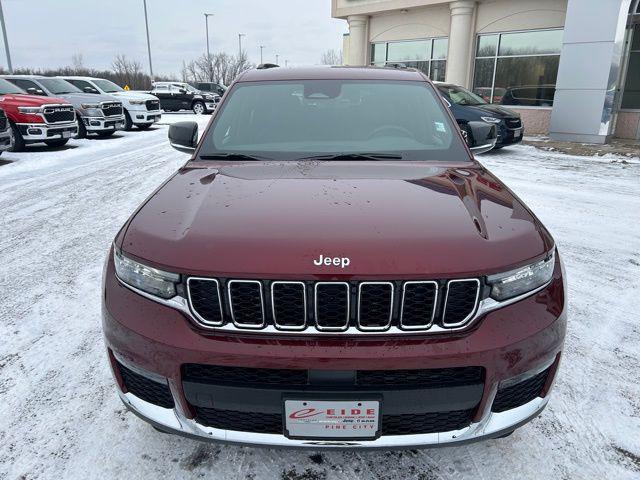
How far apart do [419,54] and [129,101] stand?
1180cm

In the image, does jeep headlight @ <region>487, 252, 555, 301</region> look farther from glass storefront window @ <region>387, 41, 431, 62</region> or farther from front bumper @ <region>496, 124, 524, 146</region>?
glass storefront window @ <region>387, 41, 431, 62</region>

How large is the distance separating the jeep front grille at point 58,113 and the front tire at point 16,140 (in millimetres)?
674

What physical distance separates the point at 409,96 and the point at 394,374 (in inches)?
84.0

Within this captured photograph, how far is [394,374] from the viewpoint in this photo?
5.48ft

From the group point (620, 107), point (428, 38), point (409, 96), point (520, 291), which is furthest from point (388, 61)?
point (520, 291)

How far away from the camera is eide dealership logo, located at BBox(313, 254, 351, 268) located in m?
1.66

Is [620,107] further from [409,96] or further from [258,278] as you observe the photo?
[258,278]

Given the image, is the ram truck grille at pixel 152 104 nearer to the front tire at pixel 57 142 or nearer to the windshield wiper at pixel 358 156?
the front tire at pixel 57 142

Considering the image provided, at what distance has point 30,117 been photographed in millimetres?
10758

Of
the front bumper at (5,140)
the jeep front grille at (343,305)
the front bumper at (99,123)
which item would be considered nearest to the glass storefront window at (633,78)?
the front bumper at (99,123)

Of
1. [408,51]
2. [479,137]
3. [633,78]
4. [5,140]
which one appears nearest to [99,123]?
[5,140]

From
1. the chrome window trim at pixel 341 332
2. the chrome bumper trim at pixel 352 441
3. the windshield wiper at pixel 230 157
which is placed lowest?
the chrome bumper trim at pixel 352 441

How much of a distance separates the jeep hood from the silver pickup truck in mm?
12812

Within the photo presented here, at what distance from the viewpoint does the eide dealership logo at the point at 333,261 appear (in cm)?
166
